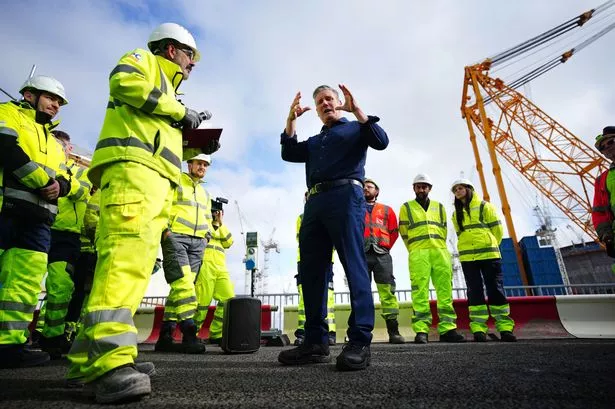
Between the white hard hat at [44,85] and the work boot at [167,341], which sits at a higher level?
the white hard hat at [44,85]

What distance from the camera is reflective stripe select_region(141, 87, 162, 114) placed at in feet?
5.41

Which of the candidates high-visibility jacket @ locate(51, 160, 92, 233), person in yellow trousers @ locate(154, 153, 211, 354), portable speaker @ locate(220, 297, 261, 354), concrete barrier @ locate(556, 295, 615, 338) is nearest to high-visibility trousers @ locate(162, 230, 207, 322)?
person in yellow trousers @ locate(154, 153, 211, 354)

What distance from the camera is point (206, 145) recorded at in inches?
86.7

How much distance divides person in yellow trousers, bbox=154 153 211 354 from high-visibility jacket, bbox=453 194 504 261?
3.68 meters

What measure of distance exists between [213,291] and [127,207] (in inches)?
166

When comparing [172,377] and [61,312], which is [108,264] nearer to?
[172,377]

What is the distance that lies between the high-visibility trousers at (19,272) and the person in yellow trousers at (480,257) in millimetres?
4723

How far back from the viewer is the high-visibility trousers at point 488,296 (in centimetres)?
450

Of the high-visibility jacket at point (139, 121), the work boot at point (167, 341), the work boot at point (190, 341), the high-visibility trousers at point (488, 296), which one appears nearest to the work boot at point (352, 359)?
the high-visibility jacket at point (139, 121)

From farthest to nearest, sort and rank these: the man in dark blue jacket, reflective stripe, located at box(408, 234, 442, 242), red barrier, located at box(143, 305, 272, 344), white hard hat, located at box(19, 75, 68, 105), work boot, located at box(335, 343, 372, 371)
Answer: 1. red barrier, located at box(143, 305, 272, 344)
2. reflective stripe, located at box(408, 234, 442, 242)
3. white hard hat, located at box(19, 75, 68, 105)
4. the man in dark blue jacket
5. work boot, located at box(335, 343, 372, 371)

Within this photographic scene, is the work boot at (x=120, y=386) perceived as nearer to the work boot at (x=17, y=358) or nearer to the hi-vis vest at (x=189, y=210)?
the work boot at (x=17, y=358)

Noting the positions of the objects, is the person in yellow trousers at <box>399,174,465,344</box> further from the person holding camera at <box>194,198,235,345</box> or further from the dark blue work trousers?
the person holding camera at <box>194,198,235,345</box>

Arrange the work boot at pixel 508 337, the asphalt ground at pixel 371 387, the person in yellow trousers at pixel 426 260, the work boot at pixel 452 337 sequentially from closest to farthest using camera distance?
1. the asphalt ground at pixel 371 387
2. the work boot at pixel 508 337
3. the work boot at pixel 452 337
4. the person in yellow trousers at pixel 426 260

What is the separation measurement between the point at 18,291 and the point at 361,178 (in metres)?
2.53
